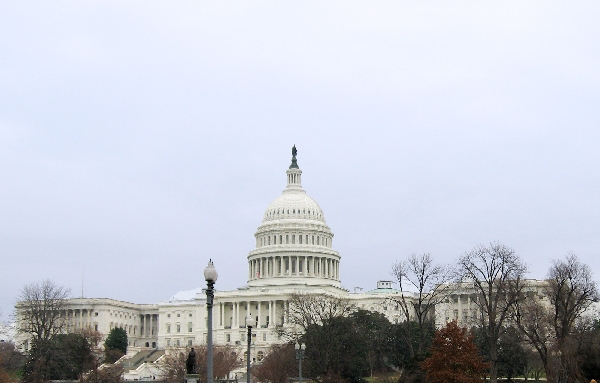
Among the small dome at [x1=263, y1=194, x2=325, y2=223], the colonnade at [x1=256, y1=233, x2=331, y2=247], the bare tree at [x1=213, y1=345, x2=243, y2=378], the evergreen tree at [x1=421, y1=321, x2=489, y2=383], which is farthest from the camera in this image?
the small dome at [x1=263, y1=194, x2=325, y2=223]

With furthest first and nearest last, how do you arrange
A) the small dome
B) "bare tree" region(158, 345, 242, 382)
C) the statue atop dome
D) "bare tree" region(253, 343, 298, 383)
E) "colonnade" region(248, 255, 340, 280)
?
the statue atop dome
the small dome
"colonnade" region(248, 255, 340, 280)
"bare tree" region(158, 345, 242, 382)
"bare tree" region(253, 343, 298, 383)

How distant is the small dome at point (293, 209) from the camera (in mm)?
173375

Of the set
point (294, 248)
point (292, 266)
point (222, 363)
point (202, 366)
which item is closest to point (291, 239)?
point (294, 248)

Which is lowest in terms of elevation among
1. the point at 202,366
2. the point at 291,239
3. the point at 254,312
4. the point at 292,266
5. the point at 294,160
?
the point at 202,366

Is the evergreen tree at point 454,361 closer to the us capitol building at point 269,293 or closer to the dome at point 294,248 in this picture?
the us capitol building at point 269,293

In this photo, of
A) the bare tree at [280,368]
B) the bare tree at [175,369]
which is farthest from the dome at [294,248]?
the bare tree at [280,368]

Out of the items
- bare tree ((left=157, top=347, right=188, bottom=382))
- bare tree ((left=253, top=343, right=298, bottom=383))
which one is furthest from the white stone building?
bare tree ((left=253, top=343, right=298, bottom=383))

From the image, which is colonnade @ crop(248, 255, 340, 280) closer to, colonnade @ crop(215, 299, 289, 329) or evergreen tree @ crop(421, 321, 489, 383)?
colonnade @ crop(215, 299, 289, 329)

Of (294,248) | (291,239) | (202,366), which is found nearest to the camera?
(202,366)

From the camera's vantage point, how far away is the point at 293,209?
174m

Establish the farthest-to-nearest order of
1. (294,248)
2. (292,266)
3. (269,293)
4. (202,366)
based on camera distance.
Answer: (292,266), (294,248), (269,293), (202,366)

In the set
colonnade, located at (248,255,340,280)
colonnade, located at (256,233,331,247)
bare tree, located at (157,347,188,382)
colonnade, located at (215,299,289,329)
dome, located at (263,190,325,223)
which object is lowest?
bare tree, located at (157,347,188,382)

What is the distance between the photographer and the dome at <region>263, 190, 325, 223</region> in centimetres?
17338

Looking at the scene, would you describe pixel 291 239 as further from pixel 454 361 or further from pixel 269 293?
pixel 454 361
